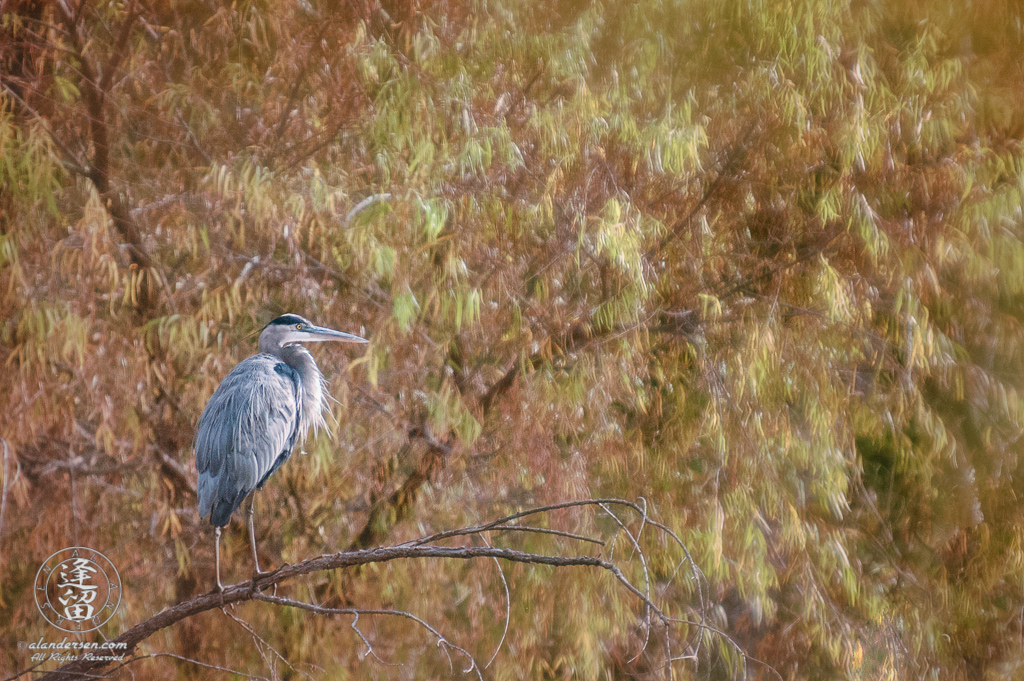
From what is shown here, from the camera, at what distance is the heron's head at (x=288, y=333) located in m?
1.40

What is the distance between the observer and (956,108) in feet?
5.16

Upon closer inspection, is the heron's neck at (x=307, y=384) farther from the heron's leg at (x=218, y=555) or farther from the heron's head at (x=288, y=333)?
the heron's leg at (x=218, y=555)

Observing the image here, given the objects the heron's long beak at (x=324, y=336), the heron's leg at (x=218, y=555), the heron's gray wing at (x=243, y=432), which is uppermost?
the heron's long beak at (x=324, y=336)

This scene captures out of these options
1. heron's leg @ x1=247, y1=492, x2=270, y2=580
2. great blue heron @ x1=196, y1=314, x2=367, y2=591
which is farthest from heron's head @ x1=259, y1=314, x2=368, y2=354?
heron's leg @ x1=247, y1=492, x2=270, y2=580

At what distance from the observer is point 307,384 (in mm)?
1384

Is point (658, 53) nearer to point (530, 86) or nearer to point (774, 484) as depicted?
point (530, 86)

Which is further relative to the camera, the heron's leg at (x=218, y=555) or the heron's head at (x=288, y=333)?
the heron's head at (x=288, y=333)

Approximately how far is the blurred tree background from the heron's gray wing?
71 mm

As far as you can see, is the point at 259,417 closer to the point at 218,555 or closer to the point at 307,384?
the point at 307,384

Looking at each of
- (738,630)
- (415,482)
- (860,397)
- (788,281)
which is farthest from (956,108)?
(415,482)

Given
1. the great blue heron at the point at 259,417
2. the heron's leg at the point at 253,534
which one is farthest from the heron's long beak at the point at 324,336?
the heron's leg at the point at 253,534

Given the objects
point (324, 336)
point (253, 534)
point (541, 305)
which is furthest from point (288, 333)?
point (541, 305)

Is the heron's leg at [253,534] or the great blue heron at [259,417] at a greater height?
the great blue heron at [259,417]

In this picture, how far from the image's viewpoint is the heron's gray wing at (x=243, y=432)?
1286 millimetres
